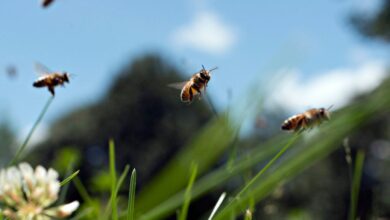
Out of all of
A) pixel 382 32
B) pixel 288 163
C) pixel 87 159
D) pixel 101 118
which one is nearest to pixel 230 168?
pixel 288 163

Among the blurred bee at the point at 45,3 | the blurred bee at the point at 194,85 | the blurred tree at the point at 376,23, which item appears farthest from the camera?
the blurred tree at the point at 376,23

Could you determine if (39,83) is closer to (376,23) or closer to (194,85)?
(194,85)

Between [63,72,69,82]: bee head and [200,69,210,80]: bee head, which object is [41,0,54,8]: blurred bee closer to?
Result: [63,72,69,82]: bee head

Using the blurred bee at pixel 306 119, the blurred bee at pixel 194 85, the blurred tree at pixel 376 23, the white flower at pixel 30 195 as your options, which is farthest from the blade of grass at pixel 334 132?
the blurred tree at pixel 376 23

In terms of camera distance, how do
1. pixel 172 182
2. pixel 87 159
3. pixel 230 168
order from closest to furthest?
pixel 172 182 < pixel 230 168 < pixel 87 159

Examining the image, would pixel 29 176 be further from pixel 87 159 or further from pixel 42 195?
pixel 87 159

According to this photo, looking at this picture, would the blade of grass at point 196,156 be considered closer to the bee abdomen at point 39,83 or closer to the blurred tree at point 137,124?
the bee abdomen at point 39,83
